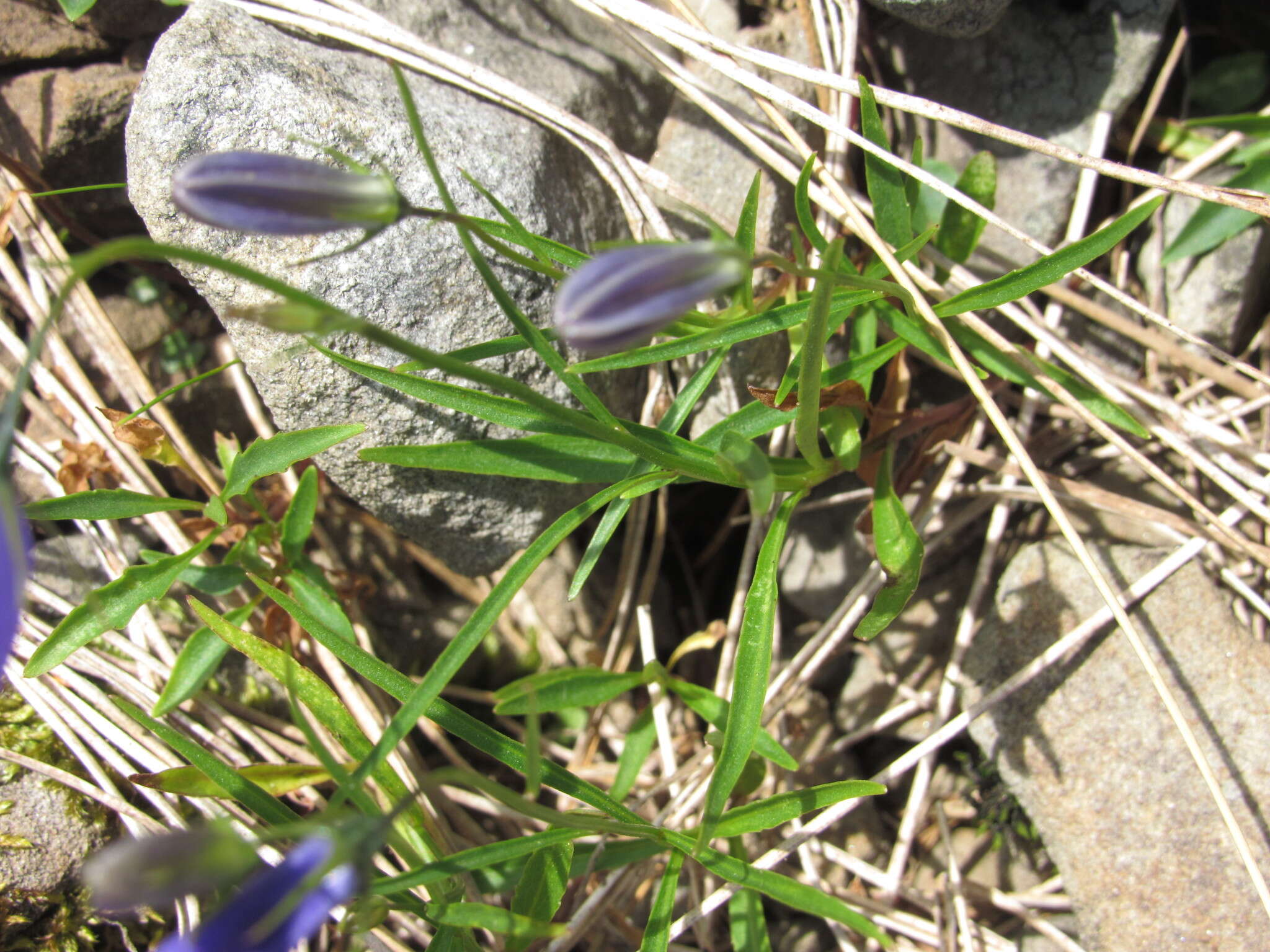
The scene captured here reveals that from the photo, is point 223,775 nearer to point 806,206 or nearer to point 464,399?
point 464,399

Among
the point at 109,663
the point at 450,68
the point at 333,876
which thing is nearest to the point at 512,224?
the point at 450,68

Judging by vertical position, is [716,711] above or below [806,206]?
below

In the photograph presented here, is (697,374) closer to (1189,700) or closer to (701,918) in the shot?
(701,918)

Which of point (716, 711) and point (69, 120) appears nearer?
point (716, 711)

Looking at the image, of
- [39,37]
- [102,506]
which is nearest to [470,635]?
[102,506]

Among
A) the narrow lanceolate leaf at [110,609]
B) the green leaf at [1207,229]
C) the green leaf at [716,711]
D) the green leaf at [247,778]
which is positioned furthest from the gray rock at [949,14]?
the green leaf at [247,778]

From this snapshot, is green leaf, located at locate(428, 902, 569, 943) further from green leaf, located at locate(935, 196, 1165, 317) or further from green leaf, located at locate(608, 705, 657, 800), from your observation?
green leaf, located at locate(935, 196, 1165, 317)

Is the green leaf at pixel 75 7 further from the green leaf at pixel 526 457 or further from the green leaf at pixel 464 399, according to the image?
the green leaf at pixel 526 457

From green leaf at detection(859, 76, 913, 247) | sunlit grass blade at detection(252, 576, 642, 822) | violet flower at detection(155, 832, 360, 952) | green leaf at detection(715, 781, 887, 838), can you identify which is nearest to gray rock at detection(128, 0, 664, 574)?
sunlit grass blade at detection(252, 576, 642, 822)
